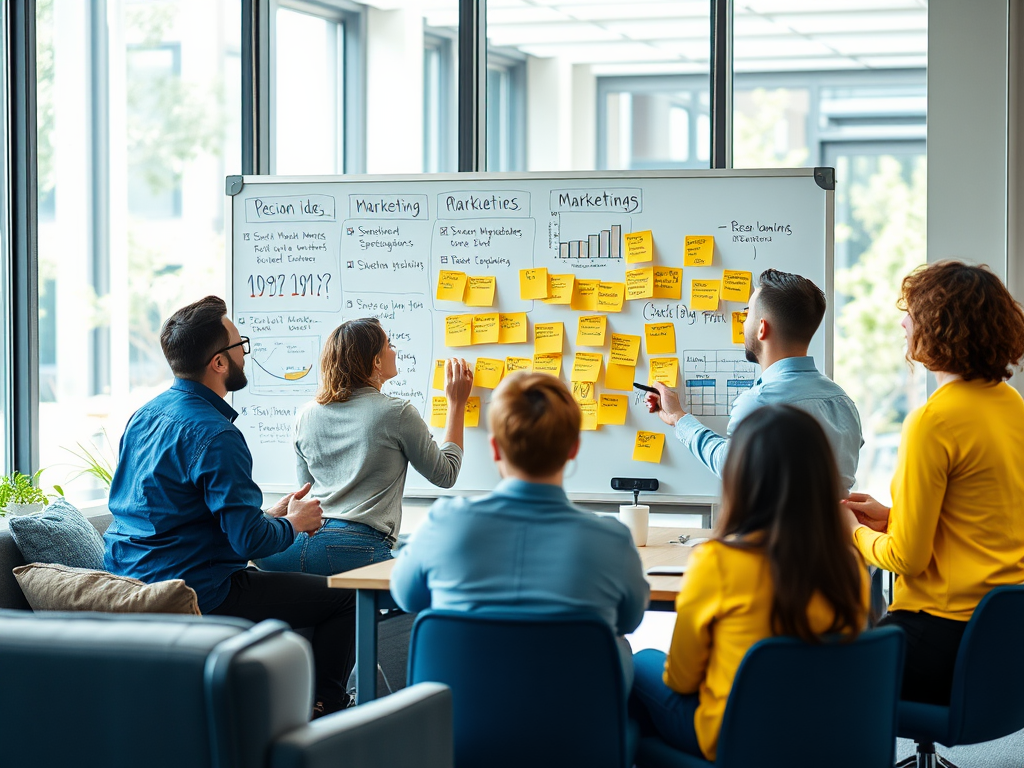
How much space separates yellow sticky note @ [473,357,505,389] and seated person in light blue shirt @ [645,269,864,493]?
0.80 m

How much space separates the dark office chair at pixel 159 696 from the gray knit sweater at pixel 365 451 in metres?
1.58

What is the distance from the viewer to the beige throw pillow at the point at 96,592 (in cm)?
238

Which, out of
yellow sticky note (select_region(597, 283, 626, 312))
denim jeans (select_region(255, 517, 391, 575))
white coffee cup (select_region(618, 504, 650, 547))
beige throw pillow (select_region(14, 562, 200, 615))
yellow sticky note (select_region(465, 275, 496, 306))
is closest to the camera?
beige throw pillow (select_region(14, 562, 200, 615))

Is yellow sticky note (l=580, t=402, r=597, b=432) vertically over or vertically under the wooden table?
over

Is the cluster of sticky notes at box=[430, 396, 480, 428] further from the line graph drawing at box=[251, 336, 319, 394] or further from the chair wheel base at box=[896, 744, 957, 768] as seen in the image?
the chair wheel base at box=[896, 744, 957, 768]

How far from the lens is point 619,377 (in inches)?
140

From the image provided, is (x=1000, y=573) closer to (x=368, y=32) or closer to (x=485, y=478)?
(x=485, y=478)

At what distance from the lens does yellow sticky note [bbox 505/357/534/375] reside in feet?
11.9

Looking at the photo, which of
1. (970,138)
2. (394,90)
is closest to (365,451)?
(394,90)

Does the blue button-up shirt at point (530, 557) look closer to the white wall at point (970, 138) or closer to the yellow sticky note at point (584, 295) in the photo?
the yellow sticky note at point (584, 295)

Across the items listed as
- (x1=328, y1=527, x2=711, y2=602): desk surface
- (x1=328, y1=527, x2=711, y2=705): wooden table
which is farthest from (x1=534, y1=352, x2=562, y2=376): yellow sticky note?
(x1=328, y1=527, x2=711, y2=705): wooden table

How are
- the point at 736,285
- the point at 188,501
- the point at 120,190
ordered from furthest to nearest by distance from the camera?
the point at 120,190
the point at 736,285
the point at 188,501

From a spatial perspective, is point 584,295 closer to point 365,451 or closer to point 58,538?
point 365,451

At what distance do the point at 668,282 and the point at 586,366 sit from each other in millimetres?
394
